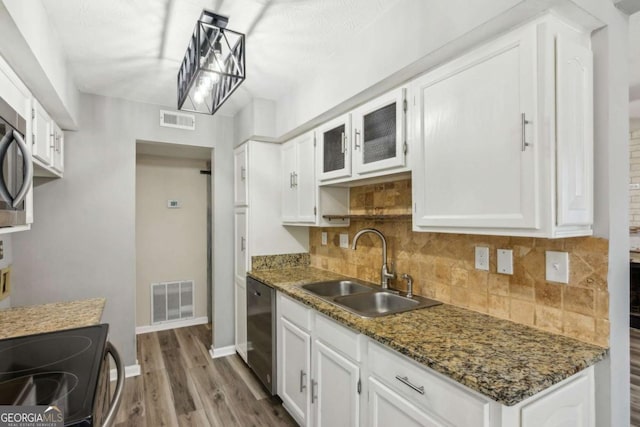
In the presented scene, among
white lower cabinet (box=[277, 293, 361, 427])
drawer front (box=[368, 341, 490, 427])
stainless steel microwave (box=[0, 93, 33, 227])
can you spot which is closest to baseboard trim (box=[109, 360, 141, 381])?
white lower cabinet (box=[277, 293, 361, 427])

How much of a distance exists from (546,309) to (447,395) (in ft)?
2.08

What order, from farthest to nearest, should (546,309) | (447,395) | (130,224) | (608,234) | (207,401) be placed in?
(130,224), (207,401), (546,309), (608,234), (447,395)

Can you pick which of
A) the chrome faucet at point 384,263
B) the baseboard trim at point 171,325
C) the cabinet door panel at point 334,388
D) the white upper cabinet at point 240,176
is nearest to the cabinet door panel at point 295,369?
the cabinet door panel at point 334,388

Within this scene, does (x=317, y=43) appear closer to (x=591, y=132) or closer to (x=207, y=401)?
(x=591, y=132)

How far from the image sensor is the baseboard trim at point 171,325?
3977mm

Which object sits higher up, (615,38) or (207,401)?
(615,38)

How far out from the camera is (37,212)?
2602 millimetres

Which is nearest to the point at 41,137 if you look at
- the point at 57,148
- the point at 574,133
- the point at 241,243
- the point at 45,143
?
the point at 45,143

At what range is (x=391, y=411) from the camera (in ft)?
4.54

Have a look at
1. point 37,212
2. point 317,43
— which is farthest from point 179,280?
point 317,43

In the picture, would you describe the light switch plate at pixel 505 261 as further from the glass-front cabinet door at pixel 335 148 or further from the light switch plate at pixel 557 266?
the glass-front cabinet door at pixel 335 148

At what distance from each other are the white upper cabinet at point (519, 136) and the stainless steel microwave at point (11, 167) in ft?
5.51

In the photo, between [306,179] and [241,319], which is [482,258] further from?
[241,319]

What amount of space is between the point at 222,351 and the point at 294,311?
1.58 metres
